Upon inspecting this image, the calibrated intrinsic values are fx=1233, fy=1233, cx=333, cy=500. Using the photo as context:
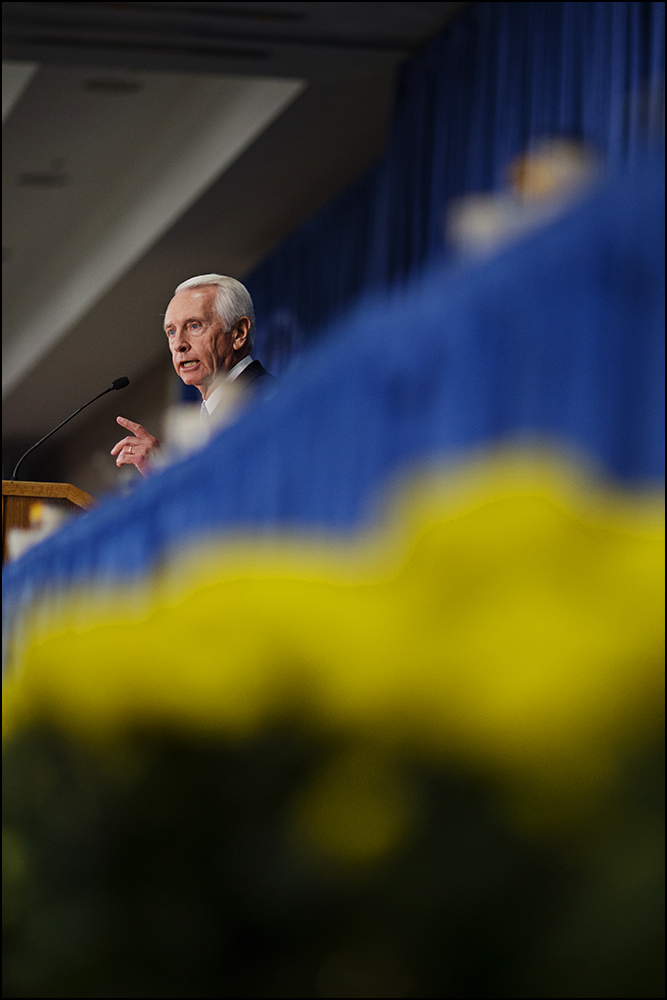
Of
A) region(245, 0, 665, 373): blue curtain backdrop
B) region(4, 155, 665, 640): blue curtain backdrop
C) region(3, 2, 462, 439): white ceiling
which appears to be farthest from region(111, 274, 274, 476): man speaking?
region(3, 2, 462, 439): white ceiling

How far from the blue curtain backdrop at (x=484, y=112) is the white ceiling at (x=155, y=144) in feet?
0.62

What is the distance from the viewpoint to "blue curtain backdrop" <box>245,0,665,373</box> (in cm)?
368

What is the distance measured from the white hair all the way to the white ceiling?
273 centimetres

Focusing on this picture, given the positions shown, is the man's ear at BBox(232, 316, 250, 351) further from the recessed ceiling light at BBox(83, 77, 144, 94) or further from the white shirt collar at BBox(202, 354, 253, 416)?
the recessed ceiling light at BBox(83, 77, 144, 94)

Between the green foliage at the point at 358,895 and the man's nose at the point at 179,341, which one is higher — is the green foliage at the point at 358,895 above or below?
below

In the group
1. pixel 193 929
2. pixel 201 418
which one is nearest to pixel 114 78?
pixel 201 418

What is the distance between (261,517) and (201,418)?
1002 millimetres

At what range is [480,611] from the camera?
451 millimetres

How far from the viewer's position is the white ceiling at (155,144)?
4.59 meters

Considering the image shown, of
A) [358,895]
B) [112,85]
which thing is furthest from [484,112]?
[358,895]

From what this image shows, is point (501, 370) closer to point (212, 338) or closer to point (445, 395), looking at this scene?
point (445, 395)

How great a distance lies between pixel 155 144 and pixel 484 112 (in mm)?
Answer: 2579

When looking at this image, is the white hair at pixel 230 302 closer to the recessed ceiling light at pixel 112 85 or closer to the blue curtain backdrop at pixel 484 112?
the blue curtain backdrop at pixel 484 112

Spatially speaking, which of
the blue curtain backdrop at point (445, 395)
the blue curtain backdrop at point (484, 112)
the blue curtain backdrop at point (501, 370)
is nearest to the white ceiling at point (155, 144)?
the blue curtain backdrop at point (484, 112)
